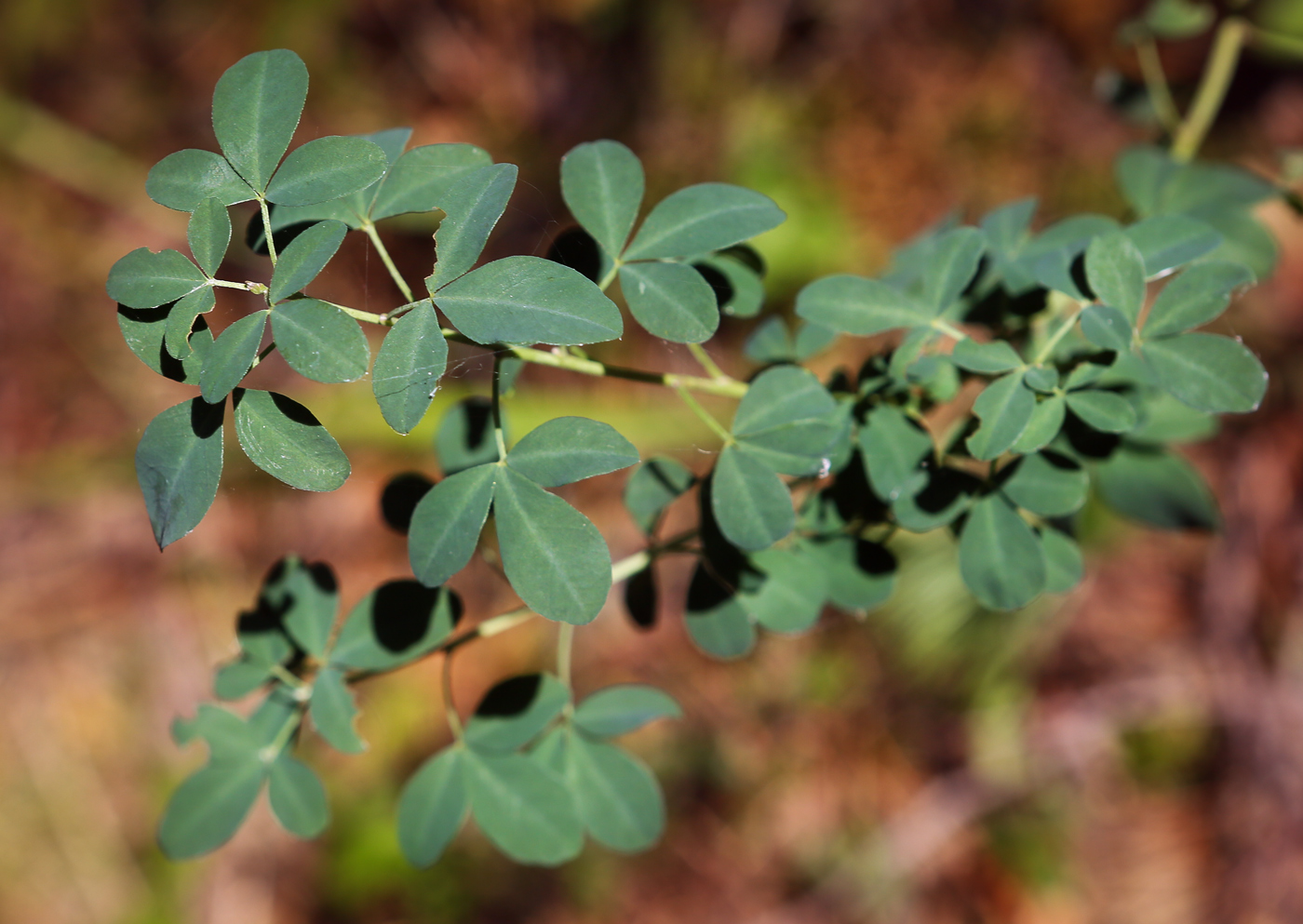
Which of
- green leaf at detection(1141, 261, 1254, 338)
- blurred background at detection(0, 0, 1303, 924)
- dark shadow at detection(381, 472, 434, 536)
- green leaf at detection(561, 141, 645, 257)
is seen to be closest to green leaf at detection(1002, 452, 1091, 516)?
green leaf at detection(1141, 261, 1254, 338)

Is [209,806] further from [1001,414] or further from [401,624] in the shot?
[1001,414]

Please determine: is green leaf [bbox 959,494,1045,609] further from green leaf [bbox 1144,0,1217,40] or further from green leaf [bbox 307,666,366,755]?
green leaf [bbox 1144,0,1217,40]

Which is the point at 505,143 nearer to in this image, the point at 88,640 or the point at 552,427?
the point at 88,640

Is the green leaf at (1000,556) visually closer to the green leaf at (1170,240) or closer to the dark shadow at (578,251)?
the green leaf at (1170,240)

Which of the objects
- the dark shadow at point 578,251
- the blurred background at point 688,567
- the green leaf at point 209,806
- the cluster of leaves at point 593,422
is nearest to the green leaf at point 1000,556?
the cluster of leaves at point 593,422

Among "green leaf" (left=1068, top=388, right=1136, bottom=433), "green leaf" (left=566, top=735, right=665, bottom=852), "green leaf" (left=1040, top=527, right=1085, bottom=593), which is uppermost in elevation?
"green leaf" (left=1068, top=388, right=1136, bottom=433)

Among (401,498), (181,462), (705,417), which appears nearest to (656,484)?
(705,417)

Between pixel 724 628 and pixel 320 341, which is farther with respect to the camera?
pixel 724 628
